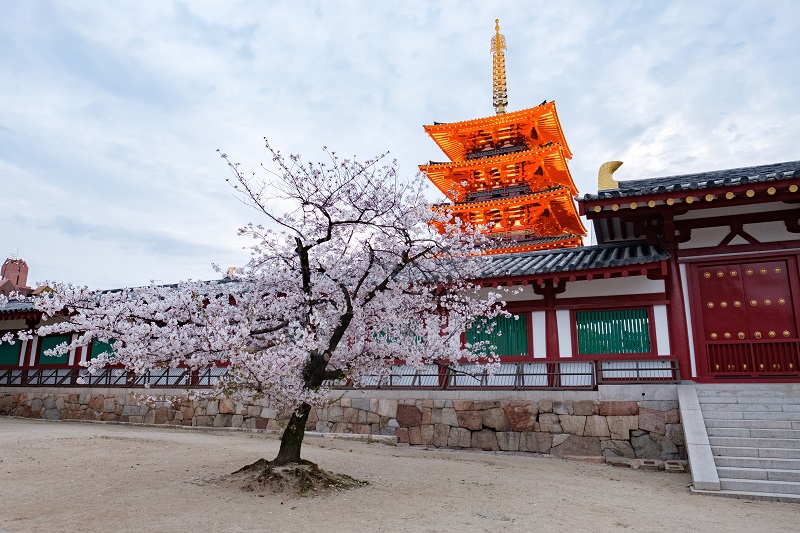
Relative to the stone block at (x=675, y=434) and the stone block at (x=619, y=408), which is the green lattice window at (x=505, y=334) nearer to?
the stone block at (x=619, y=408)

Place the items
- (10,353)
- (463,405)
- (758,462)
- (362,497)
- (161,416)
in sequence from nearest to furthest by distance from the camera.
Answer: (362,497)
(758,462)
(463,405)
(161,416)
(10,353)

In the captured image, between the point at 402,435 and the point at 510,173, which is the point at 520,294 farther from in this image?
the point at 510,173

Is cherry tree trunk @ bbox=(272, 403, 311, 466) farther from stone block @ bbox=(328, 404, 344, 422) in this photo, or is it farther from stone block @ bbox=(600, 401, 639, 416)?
stone block @ bbox=(600, 401, 639, 416)

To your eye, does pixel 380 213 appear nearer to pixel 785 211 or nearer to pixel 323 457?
pixel 323 457

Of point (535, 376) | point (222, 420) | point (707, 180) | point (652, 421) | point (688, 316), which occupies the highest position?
point (707, 180)

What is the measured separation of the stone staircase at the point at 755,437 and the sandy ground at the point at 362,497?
1.55 feet

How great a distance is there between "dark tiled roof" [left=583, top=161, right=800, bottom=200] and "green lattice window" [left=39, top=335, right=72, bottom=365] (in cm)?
1777

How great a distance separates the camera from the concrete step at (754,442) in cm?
912

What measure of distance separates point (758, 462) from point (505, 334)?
6.02 metres

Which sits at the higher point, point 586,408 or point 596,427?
point 586,408

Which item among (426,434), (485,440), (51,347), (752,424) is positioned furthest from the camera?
(51,347)

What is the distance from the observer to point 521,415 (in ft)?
39.5

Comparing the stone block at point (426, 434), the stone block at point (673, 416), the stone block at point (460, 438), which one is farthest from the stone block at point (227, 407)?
the stone block at point (673, 416)

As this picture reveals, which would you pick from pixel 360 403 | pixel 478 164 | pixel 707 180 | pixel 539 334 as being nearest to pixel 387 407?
pixel 360 403
